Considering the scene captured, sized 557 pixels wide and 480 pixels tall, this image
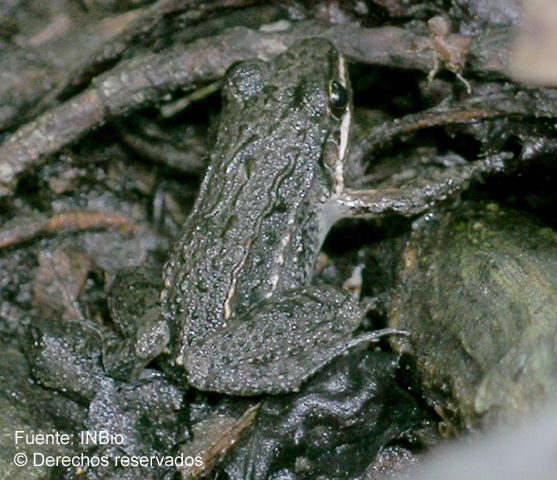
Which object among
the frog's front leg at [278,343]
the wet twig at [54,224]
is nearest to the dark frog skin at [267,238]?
the frog's front leg at [278,343]

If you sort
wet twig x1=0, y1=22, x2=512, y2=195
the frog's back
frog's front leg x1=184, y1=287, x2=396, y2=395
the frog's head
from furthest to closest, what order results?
wet twig x1=0, y1=22, x2=512, y2=195 → the frog's head → the frog's back → frog's front leg x1=184, y1=287, x2=396, y2=395

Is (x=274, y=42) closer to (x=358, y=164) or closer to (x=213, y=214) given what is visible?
(x=358, y=164)

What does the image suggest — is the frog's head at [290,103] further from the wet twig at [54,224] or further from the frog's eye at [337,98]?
the wet twig at [54,224]

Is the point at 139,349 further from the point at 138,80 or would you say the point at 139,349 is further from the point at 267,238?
the point at 138,80

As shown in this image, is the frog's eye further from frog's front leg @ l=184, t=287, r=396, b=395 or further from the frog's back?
frog's front leg @ l=184, t=287, r=396, b=395

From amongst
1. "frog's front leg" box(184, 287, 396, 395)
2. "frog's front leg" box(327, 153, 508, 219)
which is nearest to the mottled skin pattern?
"frog's front leg" box(184, 287, 396, 395)

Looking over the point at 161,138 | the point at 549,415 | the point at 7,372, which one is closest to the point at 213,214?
the point at 161,138
